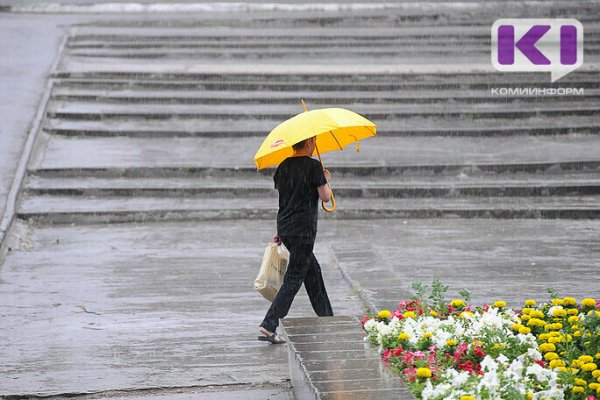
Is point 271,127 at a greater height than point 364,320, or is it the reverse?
point 364,320

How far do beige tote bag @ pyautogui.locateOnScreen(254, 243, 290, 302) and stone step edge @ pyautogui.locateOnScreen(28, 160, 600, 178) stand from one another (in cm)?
575

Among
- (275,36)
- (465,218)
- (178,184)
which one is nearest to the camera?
(465,218)

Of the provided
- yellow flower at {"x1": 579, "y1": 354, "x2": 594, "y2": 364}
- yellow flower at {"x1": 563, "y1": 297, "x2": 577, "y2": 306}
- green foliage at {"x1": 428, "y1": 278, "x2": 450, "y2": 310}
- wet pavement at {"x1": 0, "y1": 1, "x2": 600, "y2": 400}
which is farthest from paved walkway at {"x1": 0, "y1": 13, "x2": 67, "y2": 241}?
yellow flower at {"x1": 579, "y1": 354, "x2": 594, "y2": 364}

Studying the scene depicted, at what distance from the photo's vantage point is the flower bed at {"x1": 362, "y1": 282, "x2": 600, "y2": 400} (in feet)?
16.4

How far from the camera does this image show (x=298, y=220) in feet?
24.5

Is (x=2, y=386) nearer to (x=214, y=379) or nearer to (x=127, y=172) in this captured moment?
(x=214, y=379)

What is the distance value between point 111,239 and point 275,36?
30.1 ft

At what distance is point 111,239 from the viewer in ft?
37.4

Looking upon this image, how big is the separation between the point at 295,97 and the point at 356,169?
3133mm

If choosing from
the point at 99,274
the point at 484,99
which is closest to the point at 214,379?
the point at 99,274
